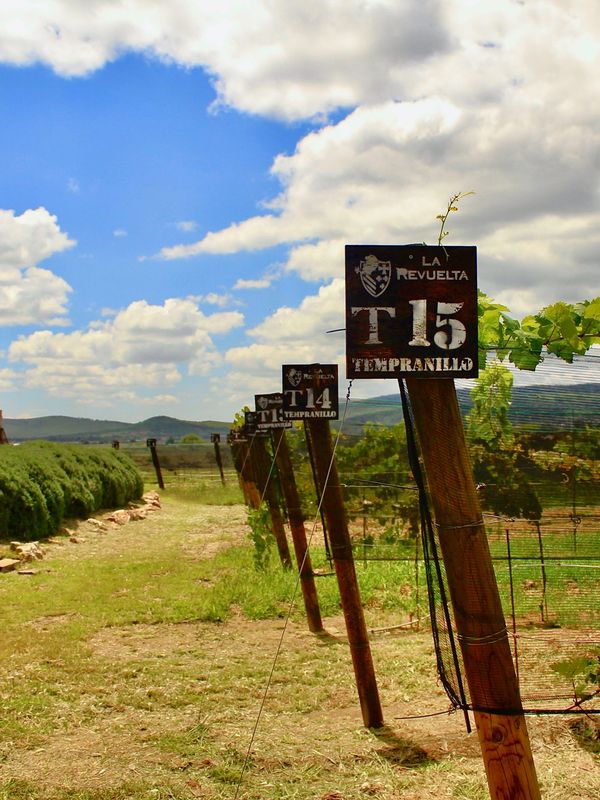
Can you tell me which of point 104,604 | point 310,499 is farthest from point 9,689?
point 310,499

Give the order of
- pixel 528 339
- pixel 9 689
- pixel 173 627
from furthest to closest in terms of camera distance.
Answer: pixel 173 627 < pixel 9 689 < pixel 528 339

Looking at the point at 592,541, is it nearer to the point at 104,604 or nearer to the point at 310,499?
the point at 104,604

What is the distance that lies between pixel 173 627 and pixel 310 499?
6021 mm

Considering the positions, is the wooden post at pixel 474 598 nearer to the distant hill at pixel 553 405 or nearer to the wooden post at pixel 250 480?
the distant hill at pixel 553 405

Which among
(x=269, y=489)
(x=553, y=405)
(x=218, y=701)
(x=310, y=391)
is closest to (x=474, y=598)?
(x=553, y=405)

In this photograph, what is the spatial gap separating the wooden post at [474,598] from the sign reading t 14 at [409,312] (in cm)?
10

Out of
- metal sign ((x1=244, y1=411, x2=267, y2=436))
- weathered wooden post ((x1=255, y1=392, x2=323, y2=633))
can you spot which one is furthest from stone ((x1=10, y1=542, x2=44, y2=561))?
weathered wooden post ((x1=255, y1=392, x2=323, y2=633))

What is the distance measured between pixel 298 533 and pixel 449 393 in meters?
6.08

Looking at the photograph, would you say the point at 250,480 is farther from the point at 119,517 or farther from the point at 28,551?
the point at 28,551

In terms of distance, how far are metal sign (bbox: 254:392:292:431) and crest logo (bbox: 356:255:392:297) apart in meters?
7.03

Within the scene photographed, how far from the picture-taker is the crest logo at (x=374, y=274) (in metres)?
3.07

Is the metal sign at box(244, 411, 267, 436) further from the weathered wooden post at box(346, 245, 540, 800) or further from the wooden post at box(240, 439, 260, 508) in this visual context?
the weathered wooden post at box(346, 245, 540, 800)

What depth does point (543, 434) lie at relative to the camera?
19.4 ft

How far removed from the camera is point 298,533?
8.97 meters
